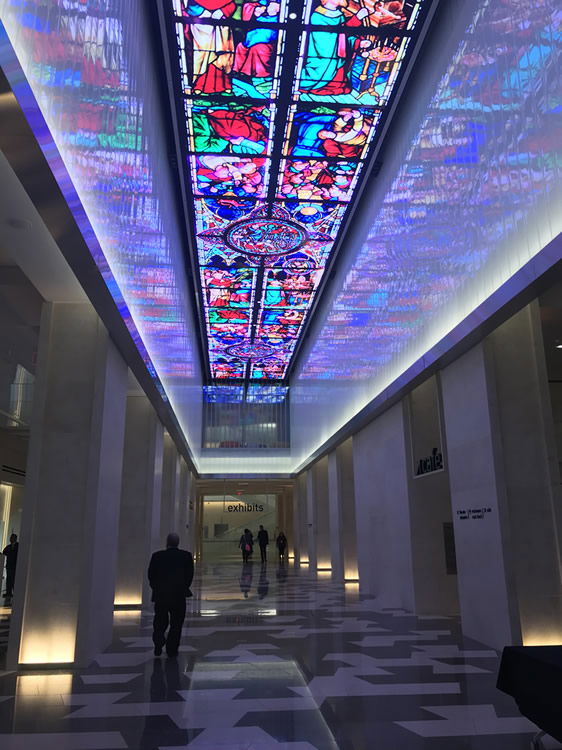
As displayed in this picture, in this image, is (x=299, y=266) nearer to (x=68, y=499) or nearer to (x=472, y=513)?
(x=472, y=513)

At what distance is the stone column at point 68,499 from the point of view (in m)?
7.20

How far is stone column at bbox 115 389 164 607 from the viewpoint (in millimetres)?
12406

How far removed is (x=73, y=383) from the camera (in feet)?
26.1

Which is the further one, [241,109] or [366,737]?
[241,109]

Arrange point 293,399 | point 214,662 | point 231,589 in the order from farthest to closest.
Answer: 1. point 293,399
2. point 231,589
3. point 214,662

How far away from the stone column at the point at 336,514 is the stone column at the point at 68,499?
1151 centimetres

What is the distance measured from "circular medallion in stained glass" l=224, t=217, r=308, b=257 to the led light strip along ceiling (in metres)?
0.03

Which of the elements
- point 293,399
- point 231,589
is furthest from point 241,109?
point 293,399

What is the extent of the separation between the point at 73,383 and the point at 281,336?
1594 cm

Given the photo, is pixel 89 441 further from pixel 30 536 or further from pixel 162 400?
pixel 162 400

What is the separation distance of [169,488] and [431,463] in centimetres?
847

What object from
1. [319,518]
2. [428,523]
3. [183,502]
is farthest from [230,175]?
[319,518]

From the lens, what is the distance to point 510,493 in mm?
8133

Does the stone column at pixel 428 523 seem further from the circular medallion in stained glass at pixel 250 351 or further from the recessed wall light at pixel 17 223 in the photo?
the circular medallion in stained glass at pixel 250 351
